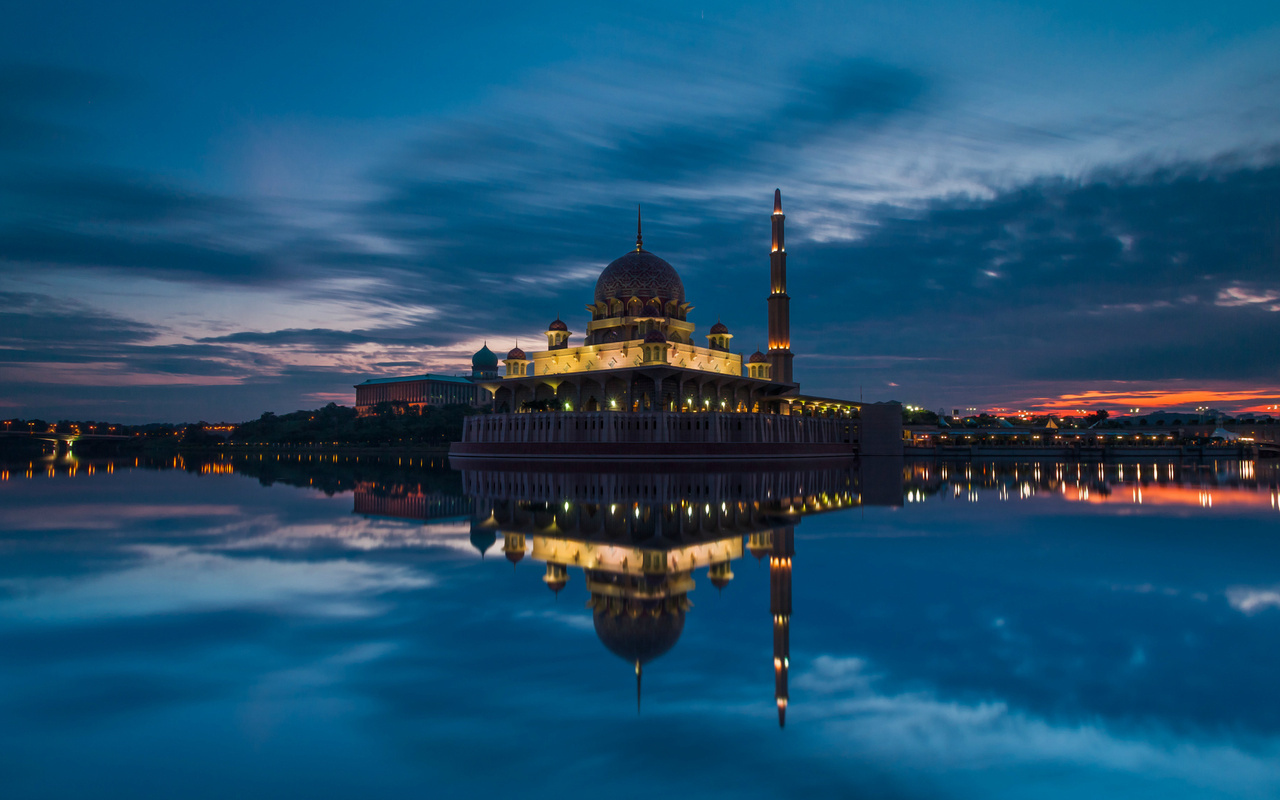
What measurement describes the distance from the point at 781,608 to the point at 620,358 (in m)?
43.3

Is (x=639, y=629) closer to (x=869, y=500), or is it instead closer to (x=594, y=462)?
(x=869, y=500)

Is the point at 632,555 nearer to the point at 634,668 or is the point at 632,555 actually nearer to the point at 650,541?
the point at 650,541

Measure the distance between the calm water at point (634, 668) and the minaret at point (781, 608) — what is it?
0.05m

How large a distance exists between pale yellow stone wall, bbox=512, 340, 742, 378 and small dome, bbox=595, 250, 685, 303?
4534 millimetres

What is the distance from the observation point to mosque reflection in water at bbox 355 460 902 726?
6.51 metres

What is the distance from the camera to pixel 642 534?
39.0 ft

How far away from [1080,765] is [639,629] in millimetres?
3303

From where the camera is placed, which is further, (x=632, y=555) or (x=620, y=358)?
(x=620, y=358)

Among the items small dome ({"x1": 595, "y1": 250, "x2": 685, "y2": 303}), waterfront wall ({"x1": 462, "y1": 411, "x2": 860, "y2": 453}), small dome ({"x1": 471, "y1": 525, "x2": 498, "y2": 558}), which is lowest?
small dome ({"x1": 471, "y1": 525, "x2": 498, "y2": 558})

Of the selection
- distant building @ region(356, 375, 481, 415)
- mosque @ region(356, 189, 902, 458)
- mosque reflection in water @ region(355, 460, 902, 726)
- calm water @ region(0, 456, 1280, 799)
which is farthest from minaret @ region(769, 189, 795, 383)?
distant building @ region(356, 375, 481, 415)

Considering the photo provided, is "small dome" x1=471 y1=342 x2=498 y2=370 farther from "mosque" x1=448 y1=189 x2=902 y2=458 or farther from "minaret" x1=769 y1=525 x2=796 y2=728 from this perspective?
"minaret" x1=769 y1=525 x2=796 y2=728

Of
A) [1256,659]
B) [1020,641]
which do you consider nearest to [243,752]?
[1020,641]

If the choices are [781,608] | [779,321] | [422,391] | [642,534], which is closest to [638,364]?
[779,321]

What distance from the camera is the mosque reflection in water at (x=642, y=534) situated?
21.4 feet
